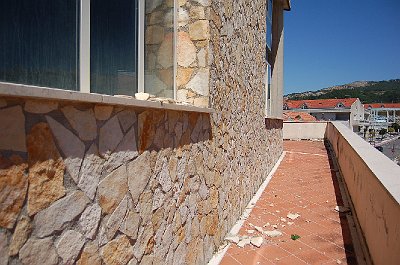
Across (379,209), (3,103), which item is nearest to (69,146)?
(3,103)

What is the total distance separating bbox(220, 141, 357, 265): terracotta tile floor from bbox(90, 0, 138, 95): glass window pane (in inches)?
100

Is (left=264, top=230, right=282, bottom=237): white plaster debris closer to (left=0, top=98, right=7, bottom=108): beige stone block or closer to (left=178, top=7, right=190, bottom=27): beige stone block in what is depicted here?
(left=178, top=7, right=190, bottom=27): beige stone block

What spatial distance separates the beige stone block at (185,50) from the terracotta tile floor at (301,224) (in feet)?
7.89

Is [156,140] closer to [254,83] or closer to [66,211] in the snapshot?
[66,211]

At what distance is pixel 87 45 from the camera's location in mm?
2104

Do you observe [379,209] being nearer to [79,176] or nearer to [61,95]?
[79,176]

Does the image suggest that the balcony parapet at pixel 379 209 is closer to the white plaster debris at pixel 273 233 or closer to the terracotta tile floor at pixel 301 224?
the terracotta tile floor at pixel 301 224

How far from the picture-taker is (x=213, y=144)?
13.3 ft

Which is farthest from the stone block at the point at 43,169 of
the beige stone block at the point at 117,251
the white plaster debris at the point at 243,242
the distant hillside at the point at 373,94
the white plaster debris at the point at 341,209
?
the distant hillside at the point at 373,94

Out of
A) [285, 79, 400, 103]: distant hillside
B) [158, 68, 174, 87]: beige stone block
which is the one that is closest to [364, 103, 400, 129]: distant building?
[285, 79, 400, 103]: distant hillside

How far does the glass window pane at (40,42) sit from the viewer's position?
1572mm

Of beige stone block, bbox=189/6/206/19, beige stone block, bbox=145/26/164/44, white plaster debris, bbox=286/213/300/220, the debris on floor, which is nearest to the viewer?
beige stone block, bbox=145/26/164/44

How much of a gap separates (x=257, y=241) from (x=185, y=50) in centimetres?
269

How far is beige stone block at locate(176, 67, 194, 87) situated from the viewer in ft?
12.1
